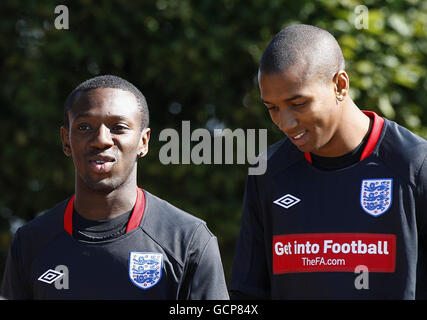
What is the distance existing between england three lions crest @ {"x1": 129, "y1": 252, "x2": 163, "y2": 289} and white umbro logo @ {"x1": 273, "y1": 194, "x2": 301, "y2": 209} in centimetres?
62

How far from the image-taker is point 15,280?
329 centimetres

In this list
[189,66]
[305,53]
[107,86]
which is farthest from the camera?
[189,66]

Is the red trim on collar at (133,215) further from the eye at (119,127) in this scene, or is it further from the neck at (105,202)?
the eye at (119,127)

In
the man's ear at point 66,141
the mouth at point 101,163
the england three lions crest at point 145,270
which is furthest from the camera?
the man's ear at point 66,141

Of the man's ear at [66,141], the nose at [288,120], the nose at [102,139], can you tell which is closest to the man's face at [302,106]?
the nose at [288,120]

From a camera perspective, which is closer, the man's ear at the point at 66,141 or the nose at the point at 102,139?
the nose at the point at 102,139

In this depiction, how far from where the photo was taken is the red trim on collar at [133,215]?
3.32 meters

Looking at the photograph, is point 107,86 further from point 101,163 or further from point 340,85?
point 340,85

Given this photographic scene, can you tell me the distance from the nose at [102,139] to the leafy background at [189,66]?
2.45 meters

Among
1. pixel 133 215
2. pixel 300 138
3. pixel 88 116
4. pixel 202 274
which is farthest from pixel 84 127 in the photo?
pixel 300 138

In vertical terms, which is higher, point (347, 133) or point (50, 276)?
point (347, 133)

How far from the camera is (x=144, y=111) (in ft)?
11.5

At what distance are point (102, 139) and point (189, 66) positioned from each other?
270cm

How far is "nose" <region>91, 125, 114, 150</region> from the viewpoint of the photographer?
3285 millimetres
